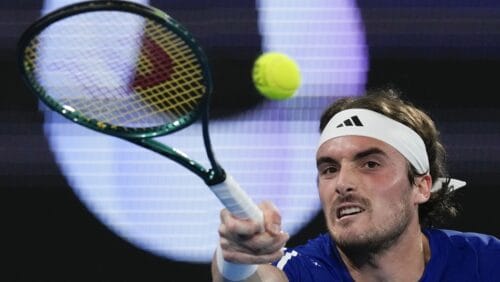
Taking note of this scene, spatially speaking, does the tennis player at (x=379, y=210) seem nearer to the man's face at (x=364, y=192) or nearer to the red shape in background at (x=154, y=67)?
the man's face at (x=364, y=192)

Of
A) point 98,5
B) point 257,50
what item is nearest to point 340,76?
point 257,50

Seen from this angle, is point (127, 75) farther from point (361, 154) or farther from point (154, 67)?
point (361, 154)

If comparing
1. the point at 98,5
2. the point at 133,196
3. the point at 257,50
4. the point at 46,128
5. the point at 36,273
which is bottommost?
the point at 36,273

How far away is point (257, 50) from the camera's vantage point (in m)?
4.03

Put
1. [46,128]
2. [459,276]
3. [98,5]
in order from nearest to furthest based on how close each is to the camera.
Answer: [98,5]
[459,276]
[46,128]

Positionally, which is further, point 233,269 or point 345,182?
point 345,182

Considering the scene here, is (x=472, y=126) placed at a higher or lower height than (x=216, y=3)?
lower

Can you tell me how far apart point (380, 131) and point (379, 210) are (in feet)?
0.98

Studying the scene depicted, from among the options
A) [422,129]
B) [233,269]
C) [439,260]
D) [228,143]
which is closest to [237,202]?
[233,269]

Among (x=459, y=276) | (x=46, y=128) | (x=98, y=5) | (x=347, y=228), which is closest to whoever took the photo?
(x=98, y=5)

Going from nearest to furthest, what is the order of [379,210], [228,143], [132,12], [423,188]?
[132,12], [379,210], [423,188], [228,143]

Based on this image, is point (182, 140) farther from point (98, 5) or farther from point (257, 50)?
point (98, 5)

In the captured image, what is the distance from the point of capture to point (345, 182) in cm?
310

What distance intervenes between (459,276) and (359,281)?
357 mm
